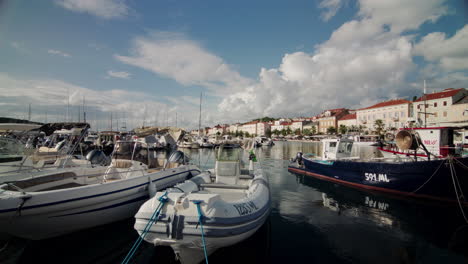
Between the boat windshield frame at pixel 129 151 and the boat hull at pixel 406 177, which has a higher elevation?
the boat windshield frame at pixel 129 151

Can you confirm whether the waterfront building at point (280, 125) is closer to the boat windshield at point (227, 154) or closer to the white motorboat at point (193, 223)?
the boat windshield at point (227, 154)

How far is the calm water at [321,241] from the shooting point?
18.8 ft

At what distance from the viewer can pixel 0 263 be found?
5293mm

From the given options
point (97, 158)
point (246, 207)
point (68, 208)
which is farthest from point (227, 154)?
point (97, 158)

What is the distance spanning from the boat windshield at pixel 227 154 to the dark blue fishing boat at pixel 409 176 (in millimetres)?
8234

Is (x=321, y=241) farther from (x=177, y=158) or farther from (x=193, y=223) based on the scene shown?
(x=177, y=158)

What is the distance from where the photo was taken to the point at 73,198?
612 cm

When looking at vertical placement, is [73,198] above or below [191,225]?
below

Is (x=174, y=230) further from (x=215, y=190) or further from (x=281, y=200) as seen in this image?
(x=281, y=200)

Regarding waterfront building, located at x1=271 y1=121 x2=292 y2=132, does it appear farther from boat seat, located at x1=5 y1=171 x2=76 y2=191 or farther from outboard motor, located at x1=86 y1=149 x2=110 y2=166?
boat seat, located at x1=5 y1=171 x2=76 y2=191

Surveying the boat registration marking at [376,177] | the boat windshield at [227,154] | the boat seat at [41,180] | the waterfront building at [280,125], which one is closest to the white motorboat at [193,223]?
the boat windshield at [227,154]

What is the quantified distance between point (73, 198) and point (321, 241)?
7369mm

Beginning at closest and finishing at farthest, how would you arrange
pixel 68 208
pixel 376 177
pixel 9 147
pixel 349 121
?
pixel 68 208, pixel 9 147, pixel 376 177, pixel 349 121

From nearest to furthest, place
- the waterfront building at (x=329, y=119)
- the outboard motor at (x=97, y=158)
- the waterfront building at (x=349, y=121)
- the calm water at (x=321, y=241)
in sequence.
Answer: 1. the calm water at (x=321, y=241)
2. the outboard motor at (x=97, y=158)
3. the waterfront building at (x=349, y=121)
4. the waterfront building at (x=329, y=119)
